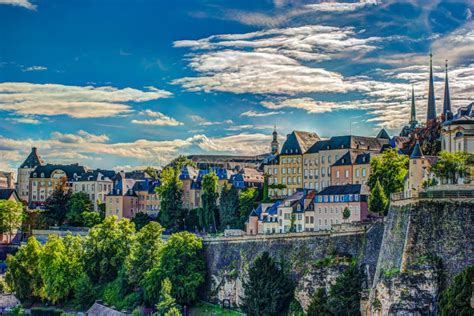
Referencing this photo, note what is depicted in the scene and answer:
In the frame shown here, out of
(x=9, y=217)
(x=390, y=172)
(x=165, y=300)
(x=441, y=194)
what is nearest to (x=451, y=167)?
Result: (x=390, y=172)

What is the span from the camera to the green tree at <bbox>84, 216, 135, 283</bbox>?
269 ft

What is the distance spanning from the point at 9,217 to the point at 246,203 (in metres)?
38.9

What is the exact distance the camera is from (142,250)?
3031 inches

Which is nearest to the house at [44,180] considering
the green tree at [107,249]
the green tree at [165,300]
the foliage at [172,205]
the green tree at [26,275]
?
the foliage at [172,205]

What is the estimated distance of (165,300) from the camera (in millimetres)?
66938

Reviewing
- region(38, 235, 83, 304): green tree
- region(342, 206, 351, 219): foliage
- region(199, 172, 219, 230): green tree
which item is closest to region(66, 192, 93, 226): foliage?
region(199, 172, 219, 230): green tree

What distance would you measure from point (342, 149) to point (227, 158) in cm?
6917

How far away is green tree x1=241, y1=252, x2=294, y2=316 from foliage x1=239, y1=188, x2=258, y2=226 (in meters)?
27.3

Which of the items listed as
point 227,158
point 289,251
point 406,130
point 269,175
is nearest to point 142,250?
point 289,251

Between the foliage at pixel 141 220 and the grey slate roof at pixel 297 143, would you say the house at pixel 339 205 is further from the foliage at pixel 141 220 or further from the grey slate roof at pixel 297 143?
the foliage at pixel 141 220

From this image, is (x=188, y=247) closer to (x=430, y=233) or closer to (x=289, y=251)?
(x=289, y=251)

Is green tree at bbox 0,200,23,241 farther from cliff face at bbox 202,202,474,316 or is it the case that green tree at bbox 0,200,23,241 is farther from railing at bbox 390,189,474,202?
railing at bbox 390,189,474,202

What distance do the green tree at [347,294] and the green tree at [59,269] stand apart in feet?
122

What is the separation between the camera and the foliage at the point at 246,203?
3576 inches
